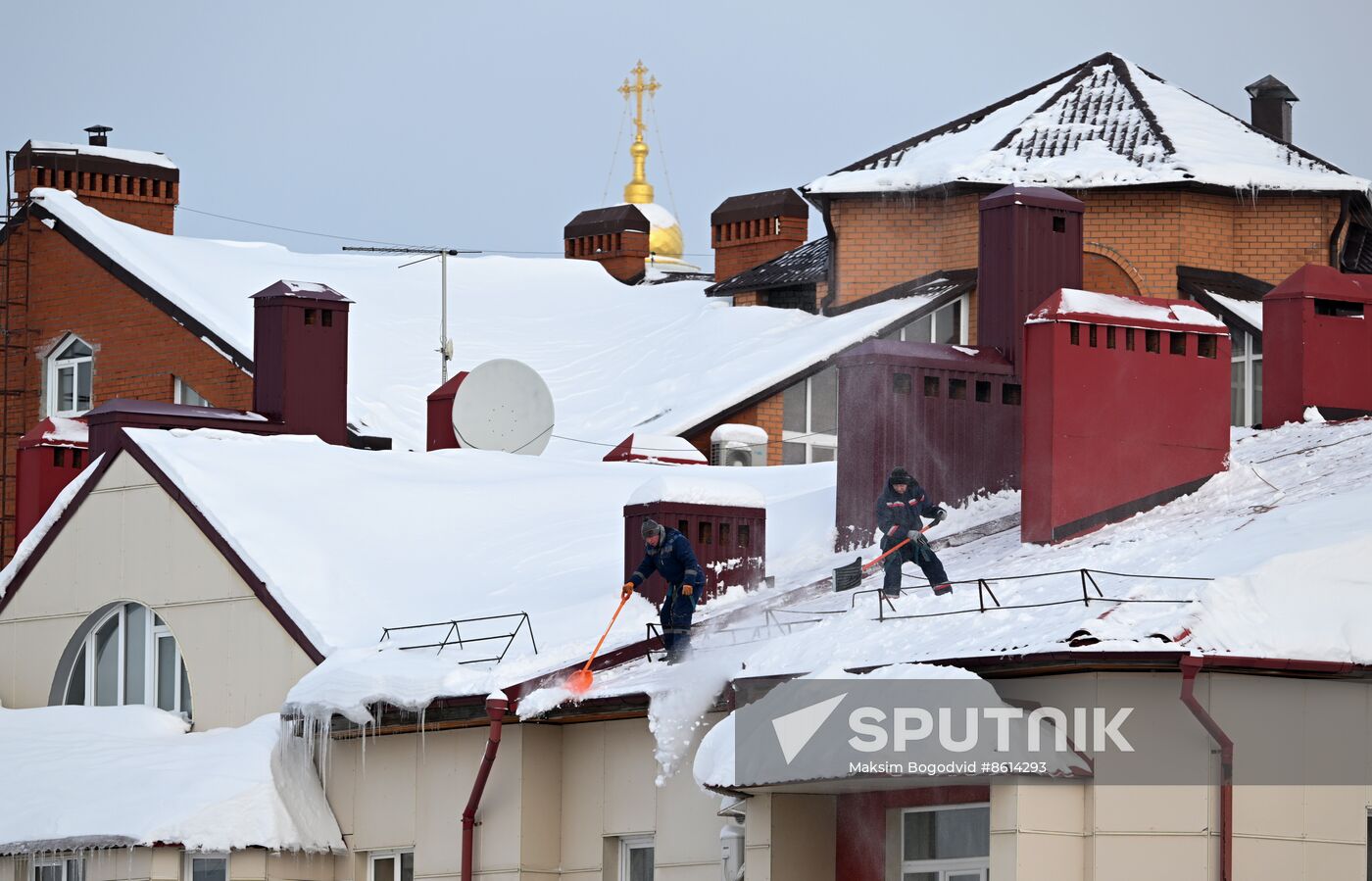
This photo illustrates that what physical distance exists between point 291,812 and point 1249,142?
2069cm

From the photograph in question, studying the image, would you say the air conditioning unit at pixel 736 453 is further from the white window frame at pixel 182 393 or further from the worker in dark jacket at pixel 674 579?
the worker in dark jacket at pixel 674 579

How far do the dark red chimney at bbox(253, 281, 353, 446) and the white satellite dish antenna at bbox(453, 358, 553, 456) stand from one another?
2550 millimetres

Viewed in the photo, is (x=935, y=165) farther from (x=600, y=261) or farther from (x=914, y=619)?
(x=914, y=619)

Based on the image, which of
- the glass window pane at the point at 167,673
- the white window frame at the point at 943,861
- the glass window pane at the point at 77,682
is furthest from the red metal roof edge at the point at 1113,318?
the glass window pane at the point at 77,682

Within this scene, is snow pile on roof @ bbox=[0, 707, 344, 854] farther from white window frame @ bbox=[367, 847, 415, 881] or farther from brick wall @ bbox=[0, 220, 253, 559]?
brick wall @ bbox=[0, 220, 253, 559]

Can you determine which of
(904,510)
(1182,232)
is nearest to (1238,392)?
(1182,232)

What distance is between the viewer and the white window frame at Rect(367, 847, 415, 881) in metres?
20.4

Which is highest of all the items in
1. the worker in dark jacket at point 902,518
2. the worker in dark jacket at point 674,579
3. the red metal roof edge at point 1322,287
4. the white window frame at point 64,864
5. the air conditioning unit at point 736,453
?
the red metal roof edge at point 1322,287

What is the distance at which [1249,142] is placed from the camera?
1444 inches

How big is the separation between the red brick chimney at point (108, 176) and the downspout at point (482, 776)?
2628cm

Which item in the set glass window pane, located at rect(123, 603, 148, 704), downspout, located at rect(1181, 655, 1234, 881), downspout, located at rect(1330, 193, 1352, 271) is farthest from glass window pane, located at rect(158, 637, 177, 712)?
downspout, located at rect(1330, 193, 1352, 271)

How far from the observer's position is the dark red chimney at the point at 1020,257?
2306cm

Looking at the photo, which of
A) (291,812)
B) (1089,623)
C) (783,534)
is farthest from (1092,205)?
(1089,623)

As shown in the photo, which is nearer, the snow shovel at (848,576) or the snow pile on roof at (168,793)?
the snow shovel at (848,576)
